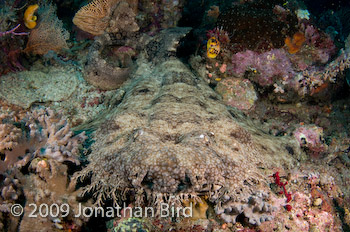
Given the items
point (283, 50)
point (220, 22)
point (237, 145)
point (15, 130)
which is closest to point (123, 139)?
point (15, 130)

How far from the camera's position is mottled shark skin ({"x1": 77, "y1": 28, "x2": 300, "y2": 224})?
3.01 m

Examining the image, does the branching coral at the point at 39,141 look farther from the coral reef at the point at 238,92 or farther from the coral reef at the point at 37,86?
the coral reef at the point at 238,92

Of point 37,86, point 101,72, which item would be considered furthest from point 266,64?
point 37,86

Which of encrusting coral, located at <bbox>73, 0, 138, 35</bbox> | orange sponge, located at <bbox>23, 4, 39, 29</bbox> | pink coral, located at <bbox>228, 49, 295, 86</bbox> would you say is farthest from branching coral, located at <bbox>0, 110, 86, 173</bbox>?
pink coral, located at <bbox>228, 49, 295, 86</bbox>

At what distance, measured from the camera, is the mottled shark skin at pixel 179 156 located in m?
3.01

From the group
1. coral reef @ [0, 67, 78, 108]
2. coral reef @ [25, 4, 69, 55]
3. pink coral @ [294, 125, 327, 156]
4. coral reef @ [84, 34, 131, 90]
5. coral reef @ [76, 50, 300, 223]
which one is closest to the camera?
coral reef @ [76, 50, 300, 223]

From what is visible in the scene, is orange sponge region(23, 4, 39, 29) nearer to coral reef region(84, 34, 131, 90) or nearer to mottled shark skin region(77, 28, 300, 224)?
coral reef region(84, 34, 131, 90)

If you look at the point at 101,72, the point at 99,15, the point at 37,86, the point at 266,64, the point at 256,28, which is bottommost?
the point at 37,86

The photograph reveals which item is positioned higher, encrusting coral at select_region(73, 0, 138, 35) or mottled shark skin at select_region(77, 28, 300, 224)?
encrusting coral at select_region(73, 0, 138, 35)

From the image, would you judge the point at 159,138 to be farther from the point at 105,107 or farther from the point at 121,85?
the point at 121,85

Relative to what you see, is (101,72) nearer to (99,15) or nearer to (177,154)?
(99,15)

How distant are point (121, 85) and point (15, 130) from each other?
328cm

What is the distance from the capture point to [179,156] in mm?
3094

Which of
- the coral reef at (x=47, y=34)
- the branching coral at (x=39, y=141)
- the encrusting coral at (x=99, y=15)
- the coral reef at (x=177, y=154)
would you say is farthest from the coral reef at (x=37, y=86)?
the coral reef at (x=177, y=154)
